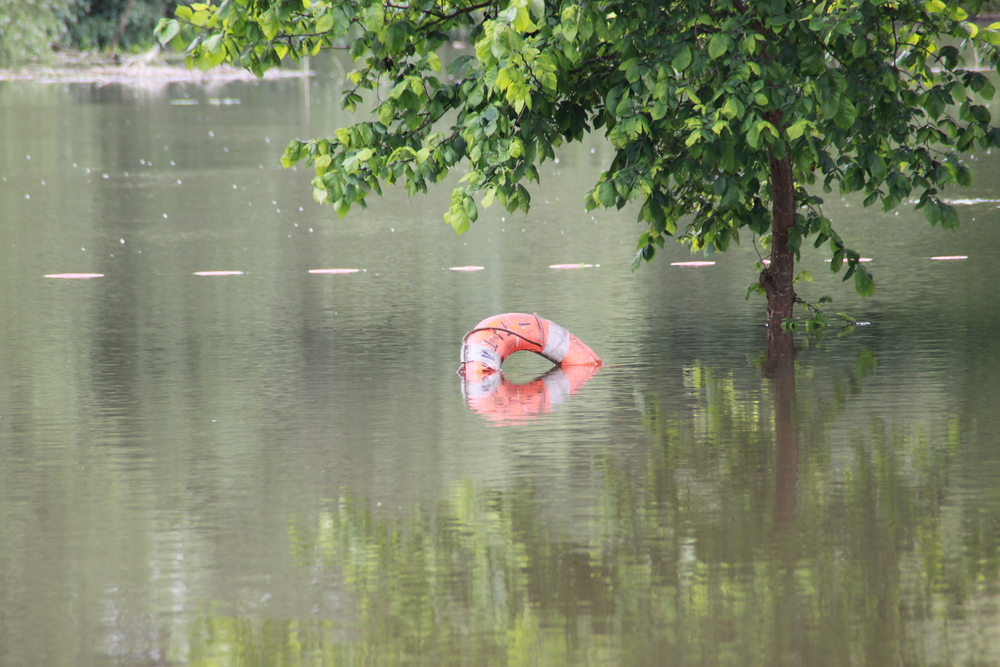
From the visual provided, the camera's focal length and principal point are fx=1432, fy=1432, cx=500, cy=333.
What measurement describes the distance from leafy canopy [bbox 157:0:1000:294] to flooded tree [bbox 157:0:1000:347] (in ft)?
0.04

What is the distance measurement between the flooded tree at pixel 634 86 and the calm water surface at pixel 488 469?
48.5 inches

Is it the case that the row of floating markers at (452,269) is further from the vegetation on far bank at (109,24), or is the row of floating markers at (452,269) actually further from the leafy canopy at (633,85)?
the vegetation on far bank at (109,24)

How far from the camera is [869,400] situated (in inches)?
316

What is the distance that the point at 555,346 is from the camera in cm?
919

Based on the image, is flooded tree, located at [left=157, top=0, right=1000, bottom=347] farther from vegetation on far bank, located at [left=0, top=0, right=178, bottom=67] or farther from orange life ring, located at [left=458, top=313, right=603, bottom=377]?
vegetation on far bank, located at [left=0, top=0, right=178, bottom=67]

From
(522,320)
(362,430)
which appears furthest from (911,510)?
(522,320)

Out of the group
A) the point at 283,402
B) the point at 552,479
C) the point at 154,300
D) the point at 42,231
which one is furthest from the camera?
the point at 42,231

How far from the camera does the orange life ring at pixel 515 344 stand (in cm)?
900

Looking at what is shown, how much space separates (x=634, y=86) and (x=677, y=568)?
366cm

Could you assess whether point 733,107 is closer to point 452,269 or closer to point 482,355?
point 482,355

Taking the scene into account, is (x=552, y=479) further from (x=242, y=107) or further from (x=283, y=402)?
(x=242, y=107)

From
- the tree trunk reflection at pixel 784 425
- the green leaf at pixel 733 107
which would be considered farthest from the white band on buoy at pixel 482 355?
the green leaf at pixel 733 107

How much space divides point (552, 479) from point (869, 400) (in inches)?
92.4

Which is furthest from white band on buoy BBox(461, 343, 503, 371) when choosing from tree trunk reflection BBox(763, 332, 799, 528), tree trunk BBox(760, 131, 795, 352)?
tree trunk BBox(760, 131, 795, 352)
